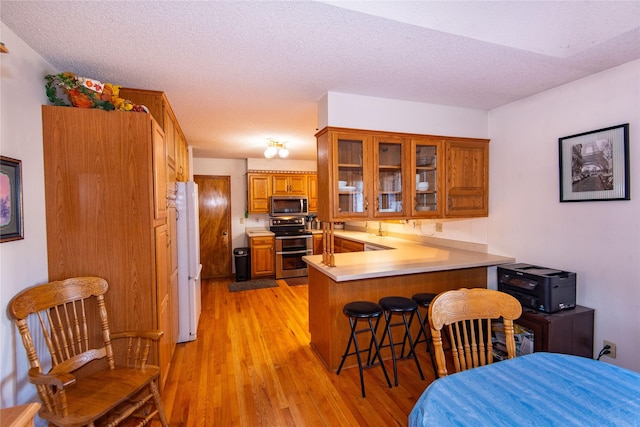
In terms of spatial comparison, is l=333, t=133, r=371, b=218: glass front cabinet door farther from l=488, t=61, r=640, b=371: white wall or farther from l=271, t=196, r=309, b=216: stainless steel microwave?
l=271, t=196, r=309, b=216: stainless steel microwave

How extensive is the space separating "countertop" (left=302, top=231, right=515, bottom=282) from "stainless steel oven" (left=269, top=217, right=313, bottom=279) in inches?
97.8

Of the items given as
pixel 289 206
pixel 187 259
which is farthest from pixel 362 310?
pixel 289 206

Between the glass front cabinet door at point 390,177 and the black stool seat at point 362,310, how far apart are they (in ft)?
2.68

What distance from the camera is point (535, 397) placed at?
1.11 m

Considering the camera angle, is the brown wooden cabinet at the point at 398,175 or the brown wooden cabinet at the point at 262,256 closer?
the brown wooden cabinet at the point at 398,175

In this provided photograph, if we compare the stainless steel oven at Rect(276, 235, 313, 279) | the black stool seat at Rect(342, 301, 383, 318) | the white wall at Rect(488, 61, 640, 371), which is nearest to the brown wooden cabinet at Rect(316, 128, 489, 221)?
the white wall at Rect(488, 61, 640, 371)

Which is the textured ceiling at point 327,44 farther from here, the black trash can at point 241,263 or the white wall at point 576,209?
the black trash can at point 241,263

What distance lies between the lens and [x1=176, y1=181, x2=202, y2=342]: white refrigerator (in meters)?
2.99

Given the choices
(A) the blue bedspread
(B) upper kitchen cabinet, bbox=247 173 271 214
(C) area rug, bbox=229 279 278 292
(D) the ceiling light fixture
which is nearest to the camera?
(A) the blue bedspread

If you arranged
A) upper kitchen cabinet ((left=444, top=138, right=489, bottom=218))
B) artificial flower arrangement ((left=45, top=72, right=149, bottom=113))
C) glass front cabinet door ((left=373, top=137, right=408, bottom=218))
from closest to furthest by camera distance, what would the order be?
artificial flower arrangement ((left=45, top=72, right=149, bottom=113)), glass front cabinet door ((left=373, top=137, right=408, bottom=218)), upper kitchen cabinet ((left=444, top=138, right=489, bottom=218))

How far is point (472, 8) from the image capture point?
4.94 feet

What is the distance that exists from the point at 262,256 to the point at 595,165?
15.3 feet

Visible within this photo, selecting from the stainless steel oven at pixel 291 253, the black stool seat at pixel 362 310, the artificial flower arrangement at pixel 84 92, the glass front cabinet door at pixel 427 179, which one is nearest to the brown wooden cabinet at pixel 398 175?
the glass front cabinet door at pixel 427 179

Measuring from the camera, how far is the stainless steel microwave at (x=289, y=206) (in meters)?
5.65
